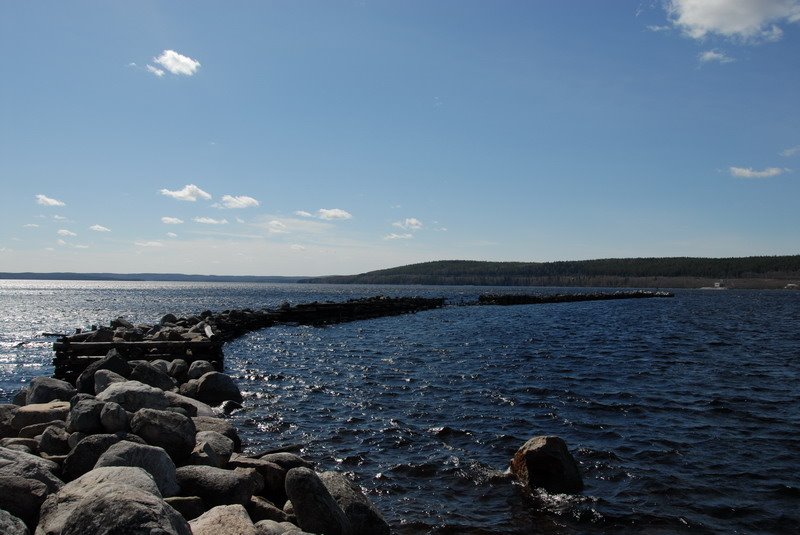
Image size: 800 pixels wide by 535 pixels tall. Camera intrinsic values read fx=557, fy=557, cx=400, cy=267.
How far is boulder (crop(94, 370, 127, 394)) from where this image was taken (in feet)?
43.5

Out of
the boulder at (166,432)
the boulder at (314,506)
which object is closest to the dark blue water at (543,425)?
the boulder at (314,506)

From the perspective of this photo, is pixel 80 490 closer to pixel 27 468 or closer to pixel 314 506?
pixel 27 468

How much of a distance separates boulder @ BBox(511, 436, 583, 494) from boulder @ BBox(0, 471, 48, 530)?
24.6ft

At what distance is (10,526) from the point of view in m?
5.25

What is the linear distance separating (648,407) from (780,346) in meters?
20.3

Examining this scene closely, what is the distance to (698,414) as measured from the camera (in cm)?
1505

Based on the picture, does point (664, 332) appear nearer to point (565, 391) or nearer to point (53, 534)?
point (565, 391)

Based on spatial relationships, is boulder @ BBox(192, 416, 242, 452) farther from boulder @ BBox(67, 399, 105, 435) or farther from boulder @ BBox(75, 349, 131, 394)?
boulder @ BBox(75, 349, 131, 394)

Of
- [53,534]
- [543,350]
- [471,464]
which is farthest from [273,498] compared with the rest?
[543,350]

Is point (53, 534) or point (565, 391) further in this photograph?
point (565, 391)

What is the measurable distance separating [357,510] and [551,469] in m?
3.86

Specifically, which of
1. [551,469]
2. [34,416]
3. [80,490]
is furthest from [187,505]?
[551,469]

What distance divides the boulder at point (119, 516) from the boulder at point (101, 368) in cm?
1054

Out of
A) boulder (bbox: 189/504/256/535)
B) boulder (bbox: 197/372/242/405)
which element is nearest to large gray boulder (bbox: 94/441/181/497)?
boulder (bbox: 189/504/256/535)
